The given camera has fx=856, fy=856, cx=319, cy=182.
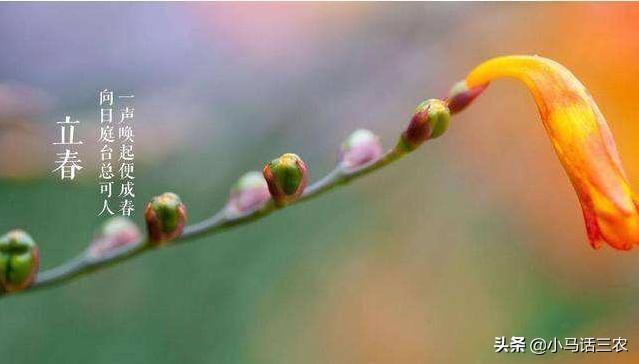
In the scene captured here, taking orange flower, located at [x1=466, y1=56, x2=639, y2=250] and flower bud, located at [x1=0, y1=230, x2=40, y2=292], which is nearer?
flower bud, located at [x1=0, y1=230, x2=40, y2=292]

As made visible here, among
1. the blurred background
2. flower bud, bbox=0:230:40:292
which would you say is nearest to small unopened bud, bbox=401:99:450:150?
the blurred background

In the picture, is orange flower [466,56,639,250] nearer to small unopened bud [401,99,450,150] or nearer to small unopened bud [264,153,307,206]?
small unopened bud [401,99,450,150]

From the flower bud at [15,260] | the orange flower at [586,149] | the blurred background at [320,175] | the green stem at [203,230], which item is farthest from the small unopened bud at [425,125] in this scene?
the flower bud at [15,260]

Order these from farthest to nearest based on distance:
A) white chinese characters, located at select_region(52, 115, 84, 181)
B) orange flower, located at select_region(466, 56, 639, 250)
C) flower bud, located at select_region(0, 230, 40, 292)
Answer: white chinese characters, located at select_region(52, 115, 84, 181) → orange flower, located at select_region(466, 56, 639, 250) → flower bud, located at select_region(0, 230, 40, 292)

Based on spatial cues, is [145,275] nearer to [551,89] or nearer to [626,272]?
[551,89]

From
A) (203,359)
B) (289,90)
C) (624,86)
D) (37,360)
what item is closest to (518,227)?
(624,86)

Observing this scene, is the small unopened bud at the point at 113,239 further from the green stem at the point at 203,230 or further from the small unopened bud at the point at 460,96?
the small unopened bud at the point at 460,96

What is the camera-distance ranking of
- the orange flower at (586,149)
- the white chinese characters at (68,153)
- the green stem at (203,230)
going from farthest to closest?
the white chinese characters at (68,153) < the orange flower at (586,149) < the green stem at (203,230)

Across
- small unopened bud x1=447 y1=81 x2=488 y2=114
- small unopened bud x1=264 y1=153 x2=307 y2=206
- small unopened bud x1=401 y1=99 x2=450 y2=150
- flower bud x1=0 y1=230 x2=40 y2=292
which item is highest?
small unopened bud x1=447 y1=81 x2=488 y2=114
